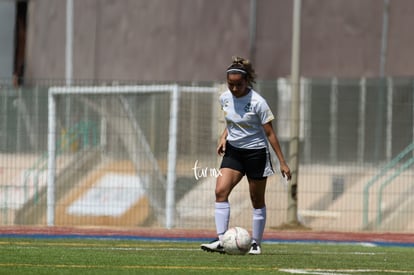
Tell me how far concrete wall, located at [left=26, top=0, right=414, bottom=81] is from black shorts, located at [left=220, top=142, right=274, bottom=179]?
1782cm

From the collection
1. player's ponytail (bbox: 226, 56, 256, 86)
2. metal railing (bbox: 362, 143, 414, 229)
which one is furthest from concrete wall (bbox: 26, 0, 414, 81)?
player's ponytail (bbox: 226, 56, 256, 86)

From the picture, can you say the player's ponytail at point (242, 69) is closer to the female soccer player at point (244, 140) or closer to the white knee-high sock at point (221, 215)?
the female soccer player at point (244, 140)

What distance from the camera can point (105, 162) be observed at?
2445cm

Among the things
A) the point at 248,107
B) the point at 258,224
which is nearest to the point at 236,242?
the point at 258,224

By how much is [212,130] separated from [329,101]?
4789 millimetres

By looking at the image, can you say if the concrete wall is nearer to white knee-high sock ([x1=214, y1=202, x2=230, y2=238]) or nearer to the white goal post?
the white goal post

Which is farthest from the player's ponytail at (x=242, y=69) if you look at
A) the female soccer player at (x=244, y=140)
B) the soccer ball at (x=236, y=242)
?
the soccer ball at (x=236, y=242)

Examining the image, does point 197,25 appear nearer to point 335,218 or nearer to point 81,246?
point 335,218

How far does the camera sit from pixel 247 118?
1479cm

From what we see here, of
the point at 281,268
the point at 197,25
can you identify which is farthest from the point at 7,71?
the point at 281,268

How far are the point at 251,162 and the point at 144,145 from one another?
9.40 metres

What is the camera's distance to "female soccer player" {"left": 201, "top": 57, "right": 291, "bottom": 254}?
14758 mm

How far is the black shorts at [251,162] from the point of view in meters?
14.9

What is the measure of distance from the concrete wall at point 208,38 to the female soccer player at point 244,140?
58.4 feet
